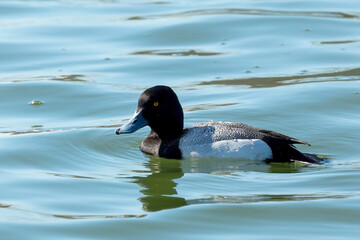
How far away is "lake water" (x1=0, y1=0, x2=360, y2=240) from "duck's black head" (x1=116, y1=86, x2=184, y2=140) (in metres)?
0.40

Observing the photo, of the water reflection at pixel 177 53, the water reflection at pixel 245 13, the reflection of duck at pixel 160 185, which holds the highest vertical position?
the water reflection at pixel 245 13

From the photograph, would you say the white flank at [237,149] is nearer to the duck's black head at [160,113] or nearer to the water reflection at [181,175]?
the water reflection at [181,175]

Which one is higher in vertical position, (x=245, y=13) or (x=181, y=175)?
(x=245, y=13)

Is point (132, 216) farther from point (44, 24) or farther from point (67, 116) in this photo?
point (44, 24)

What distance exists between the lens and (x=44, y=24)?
17.1m

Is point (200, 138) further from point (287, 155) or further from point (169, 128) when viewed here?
point (287, 155)

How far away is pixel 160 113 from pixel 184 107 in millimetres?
2109

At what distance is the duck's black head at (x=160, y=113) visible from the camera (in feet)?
30.8

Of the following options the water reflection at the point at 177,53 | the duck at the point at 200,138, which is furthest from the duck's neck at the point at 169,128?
the water reflection at the point at 177,53

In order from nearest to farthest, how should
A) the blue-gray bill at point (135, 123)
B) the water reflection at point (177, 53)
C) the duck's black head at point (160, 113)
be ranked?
the blue-gray bill at point (135, 123)
the duck's black head at point (160, 113)
the water reflection at point (177, 53)

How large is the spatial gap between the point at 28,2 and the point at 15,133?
9519 mm

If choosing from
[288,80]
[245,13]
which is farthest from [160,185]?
[245,13]

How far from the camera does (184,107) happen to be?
11.5m

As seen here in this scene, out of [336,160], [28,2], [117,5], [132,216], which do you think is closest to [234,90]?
[336,160]
